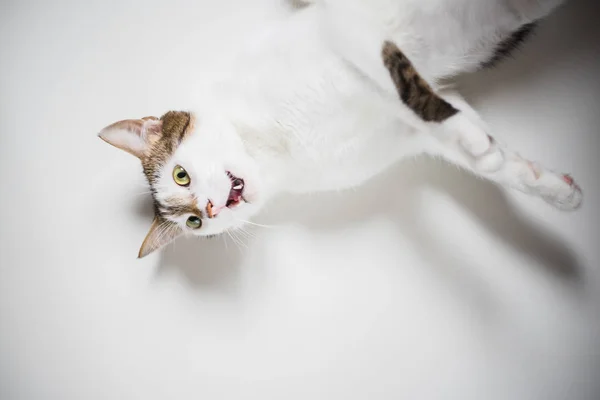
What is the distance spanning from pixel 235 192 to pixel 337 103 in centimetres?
36

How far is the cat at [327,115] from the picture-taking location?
1.02 metres

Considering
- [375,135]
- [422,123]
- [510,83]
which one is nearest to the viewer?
[422,123]

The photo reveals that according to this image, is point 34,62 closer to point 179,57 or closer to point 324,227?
point 179,57

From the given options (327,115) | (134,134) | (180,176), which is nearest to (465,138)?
(327,115)

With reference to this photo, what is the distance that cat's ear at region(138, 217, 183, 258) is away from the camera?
3.90 ft

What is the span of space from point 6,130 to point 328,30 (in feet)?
3.68

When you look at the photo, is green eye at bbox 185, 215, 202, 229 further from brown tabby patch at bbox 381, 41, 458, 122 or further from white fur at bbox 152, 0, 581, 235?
brown tabby patch at bbox 381, 41, 458, 122

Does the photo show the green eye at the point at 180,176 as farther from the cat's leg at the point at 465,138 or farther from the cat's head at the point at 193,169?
the cat's leg at the point at 465,138

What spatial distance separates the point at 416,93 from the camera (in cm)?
96

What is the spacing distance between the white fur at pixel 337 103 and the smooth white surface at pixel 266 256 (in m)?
0.19

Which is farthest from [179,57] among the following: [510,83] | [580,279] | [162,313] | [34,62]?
[580,279]

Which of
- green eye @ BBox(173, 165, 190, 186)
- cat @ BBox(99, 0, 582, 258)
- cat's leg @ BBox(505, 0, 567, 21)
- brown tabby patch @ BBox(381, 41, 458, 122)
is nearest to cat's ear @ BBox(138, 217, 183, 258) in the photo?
cat @ BBox(99, 0, 582, 258)

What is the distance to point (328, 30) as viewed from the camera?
3.45ft

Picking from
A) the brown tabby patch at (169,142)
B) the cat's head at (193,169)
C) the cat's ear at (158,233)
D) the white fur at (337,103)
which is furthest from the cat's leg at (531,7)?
the cat's ear at (158,233)
